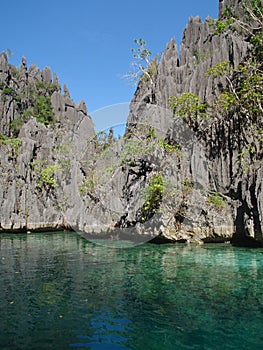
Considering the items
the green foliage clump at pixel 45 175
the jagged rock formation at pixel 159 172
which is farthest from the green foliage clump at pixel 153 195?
the green foliage clump at pixel 45 175

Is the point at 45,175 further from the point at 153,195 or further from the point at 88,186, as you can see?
the point at 153,195

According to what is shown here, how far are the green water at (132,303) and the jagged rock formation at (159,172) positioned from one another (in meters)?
5.39

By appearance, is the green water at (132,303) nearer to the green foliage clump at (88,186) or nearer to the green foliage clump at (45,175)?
the green foliage clump at (88,186)

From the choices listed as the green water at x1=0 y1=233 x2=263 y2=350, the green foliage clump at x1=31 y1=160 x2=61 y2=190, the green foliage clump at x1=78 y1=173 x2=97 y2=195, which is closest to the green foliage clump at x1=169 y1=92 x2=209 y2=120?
the green foliage clump at x1=78 y1=173 x2=97 y2=195

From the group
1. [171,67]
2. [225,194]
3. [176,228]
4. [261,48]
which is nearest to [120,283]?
[176,228]

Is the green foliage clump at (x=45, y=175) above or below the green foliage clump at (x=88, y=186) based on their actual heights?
above

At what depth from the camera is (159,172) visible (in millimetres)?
21391

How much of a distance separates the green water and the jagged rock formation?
212 inches

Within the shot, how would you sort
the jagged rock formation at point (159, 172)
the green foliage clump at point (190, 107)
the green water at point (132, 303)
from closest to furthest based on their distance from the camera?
the green water at point (132, 303)
the jagged rock formation at point (159, 172)
the green foliage clump at point (190, 107)

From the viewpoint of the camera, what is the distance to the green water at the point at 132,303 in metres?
5.82

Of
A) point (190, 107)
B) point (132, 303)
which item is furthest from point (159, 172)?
point (132, 303)

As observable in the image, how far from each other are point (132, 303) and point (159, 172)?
14.0m

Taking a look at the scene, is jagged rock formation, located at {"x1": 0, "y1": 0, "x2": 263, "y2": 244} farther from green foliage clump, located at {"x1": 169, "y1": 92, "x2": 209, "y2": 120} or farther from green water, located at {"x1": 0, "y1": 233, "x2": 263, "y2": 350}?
green water, located at {"x1": 0, "y1": 233, "x2": 263, "y2": 350}

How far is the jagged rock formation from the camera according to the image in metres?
19.4
